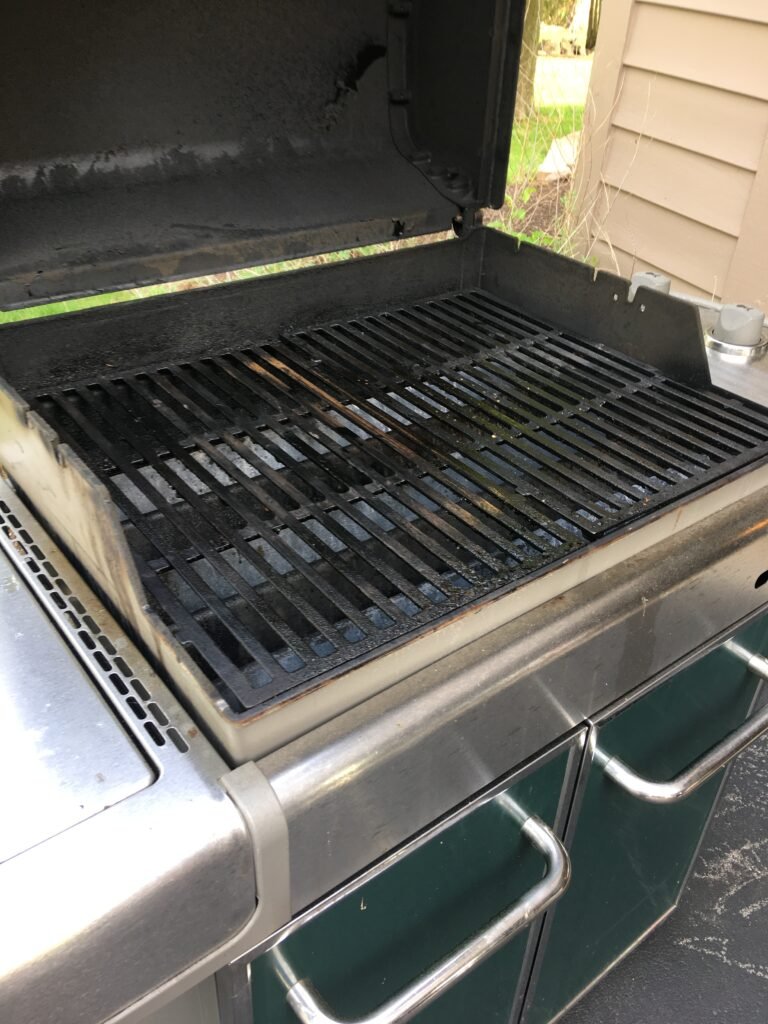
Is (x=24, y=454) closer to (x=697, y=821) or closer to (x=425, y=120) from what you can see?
(x=425, y=120)

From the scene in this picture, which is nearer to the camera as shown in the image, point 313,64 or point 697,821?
point 313,64

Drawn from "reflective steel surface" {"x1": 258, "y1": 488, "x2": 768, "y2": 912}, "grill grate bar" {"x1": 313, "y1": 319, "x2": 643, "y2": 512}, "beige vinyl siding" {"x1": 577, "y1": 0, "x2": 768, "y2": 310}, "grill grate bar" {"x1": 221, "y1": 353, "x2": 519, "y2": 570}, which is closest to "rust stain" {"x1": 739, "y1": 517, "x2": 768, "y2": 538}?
"reflective steel surface" {"x1": 258, "y1": 488, "x2": 768, "y2": 912}

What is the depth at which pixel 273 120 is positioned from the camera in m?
1.11

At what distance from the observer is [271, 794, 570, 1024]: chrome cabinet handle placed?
2.22 feet

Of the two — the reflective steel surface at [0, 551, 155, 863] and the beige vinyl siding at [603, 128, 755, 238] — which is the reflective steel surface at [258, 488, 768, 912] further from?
the beige vinyl siding at [603, 128, 755, 238]

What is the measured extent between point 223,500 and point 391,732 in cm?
31

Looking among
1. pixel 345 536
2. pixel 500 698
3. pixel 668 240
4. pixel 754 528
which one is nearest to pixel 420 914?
pixel 500 698

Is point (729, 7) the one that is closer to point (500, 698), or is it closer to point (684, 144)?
point (684, 144)

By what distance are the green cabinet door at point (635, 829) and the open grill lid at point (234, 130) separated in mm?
766

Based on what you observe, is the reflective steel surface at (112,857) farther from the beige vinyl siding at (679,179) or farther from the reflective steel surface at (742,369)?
→ the beige vinyl siding at (679,179)

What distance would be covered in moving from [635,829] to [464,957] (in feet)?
1.53

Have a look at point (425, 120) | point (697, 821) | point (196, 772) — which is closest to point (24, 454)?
point (196, 772)

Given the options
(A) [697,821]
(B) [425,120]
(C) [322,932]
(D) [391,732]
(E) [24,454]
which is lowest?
(A) [697,821]

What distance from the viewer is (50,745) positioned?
1.91 ft
